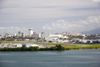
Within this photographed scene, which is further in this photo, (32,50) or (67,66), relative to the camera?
(32,50)

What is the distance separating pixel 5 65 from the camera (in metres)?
9.77

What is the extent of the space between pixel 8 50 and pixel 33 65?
7.77m

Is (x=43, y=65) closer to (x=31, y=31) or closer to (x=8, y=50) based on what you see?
(x=8, y=50)

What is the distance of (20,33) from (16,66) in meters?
47.6

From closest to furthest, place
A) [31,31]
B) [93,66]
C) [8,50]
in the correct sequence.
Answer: [93,66] → [8,50] → [31,31]

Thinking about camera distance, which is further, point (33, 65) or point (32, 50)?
point (32, 50)

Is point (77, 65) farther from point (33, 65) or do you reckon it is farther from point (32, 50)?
point (32, 50)

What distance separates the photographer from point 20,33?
56.8m

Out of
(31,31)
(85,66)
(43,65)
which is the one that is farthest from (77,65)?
(31,31)

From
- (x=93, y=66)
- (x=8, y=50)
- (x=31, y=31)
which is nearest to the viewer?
(x=93, y=66)

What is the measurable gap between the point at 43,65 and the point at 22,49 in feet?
25.4

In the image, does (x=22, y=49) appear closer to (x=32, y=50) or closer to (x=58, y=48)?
(x=32, y=50)

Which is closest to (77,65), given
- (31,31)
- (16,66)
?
(16,66)

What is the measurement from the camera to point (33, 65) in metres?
9.73
